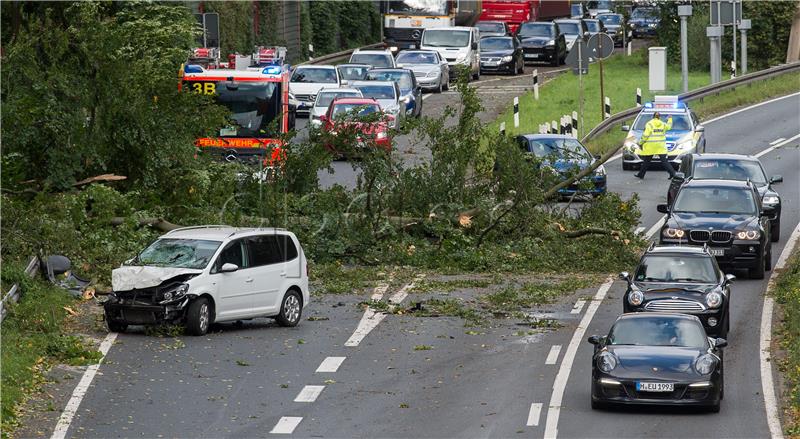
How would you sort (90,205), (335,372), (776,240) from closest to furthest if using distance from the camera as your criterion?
(335,372)
(90,205)
(776,240)

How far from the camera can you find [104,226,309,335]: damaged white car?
70.3 feet

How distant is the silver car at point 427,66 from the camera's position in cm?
5781

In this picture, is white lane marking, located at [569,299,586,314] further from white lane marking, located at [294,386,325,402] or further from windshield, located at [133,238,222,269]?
white lane marking, located at [294,386,325,402]

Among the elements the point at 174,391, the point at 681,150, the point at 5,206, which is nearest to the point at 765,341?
the point at 174,391

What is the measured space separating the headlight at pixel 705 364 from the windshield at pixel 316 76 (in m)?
34.7

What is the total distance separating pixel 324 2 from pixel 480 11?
8333 millimetres

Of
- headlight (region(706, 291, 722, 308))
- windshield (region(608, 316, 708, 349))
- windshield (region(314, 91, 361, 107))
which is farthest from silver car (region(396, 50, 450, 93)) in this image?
windshield (region(608, 316, 708, 349))

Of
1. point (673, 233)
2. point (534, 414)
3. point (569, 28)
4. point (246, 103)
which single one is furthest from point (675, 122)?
point (569, 28)

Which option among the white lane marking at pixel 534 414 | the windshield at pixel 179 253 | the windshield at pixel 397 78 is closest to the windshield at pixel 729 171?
the windshield at pixel 179 253

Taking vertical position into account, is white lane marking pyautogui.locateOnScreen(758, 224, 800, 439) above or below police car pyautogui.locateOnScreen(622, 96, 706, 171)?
below

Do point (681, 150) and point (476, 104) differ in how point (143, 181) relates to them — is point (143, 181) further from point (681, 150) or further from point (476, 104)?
point (681, 150)

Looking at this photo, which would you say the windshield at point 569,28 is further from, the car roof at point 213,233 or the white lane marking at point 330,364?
the white lane marking at point 330,364

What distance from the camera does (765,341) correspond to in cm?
2206

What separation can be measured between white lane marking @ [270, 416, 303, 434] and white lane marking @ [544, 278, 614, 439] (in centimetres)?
276
